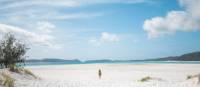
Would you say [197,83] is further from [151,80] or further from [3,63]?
[3,63]

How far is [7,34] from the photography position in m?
29.6

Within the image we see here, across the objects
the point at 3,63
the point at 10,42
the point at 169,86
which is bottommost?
the point at 169,86

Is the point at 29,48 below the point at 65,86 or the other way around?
the other way around

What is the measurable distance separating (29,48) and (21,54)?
94 cm

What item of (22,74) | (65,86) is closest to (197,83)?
(65,86)

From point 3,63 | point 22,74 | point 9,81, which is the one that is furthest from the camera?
point 3,63

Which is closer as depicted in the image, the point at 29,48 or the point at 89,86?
the point at 89,86

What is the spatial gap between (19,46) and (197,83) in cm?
1544

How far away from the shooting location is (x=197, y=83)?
77.9 ft

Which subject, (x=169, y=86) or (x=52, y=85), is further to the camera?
(x=169, y=86)

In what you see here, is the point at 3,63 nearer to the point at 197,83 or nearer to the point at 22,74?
the point at 22,74

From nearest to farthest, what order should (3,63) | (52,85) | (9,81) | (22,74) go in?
1. (9,81)
2. (52,85)
3. (22,74)
4. (3,63)

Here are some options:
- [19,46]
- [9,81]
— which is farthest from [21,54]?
[9,81]

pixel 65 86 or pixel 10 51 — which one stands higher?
pixel 10 51
